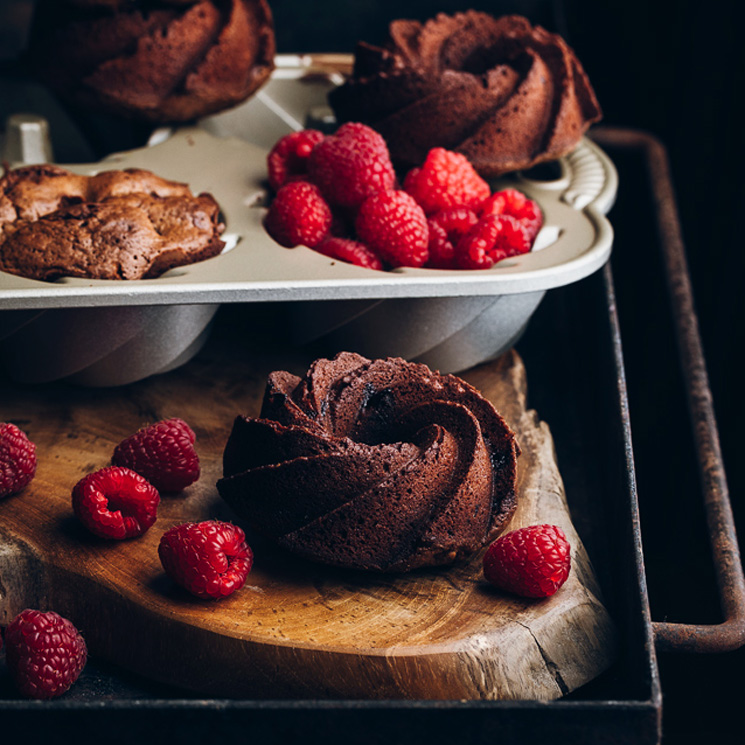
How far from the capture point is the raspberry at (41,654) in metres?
1.27

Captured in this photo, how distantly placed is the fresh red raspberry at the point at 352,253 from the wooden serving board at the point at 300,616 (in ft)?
1.49

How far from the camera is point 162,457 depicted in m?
1.54

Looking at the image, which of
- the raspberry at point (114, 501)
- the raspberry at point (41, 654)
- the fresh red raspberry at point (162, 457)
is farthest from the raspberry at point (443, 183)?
the raspberry at point (41, 654)

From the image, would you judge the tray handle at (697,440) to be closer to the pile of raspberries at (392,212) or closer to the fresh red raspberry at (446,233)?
the pile of raspberries at (392,212)

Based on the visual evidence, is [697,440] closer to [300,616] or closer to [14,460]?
[300,616]

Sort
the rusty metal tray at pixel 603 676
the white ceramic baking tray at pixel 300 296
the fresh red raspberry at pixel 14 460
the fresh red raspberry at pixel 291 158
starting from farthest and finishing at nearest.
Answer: the fresh red raspberry at pixel 291 158
the white ceramic baking tray at pixel 300 296
the fresh red raspberry at pixel 14 460
the rusty metal tray at pixel 603 676

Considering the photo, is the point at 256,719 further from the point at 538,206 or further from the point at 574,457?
the point at 538,206

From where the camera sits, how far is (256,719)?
46.4 inches

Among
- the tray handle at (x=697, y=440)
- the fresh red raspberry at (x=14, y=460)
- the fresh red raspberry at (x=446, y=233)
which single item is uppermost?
the fresh red raspberry at (x=446, y=233)

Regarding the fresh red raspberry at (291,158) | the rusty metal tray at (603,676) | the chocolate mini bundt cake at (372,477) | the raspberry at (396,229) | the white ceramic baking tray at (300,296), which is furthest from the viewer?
the fresh red raspberry at (291,158)

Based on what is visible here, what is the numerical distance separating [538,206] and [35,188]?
3.27ft

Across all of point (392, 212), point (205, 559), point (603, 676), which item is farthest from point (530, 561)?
point (392, 212)

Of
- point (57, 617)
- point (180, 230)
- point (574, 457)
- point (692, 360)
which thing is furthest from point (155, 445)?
point (692, 360)

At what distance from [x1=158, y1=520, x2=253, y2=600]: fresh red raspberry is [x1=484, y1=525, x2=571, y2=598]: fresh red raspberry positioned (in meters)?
0.36
